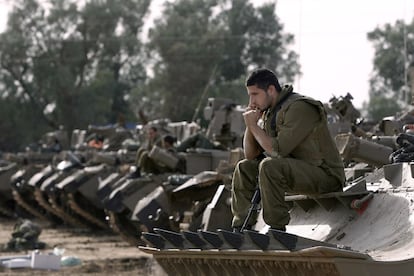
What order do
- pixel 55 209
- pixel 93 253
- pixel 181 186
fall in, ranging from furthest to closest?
1. pixel 55 209
2. pixel 93 253
3. pixel 181 186

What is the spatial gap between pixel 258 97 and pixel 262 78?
0.11 m

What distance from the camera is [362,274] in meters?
5.32

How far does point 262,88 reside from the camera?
6676 millimetres

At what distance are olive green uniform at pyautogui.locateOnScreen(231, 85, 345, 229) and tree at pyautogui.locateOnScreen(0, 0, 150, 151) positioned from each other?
151ft

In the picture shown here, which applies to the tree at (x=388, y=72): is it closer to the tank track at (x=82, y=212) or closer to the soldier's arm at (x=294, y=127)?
the tank track at (x=82, y=212)

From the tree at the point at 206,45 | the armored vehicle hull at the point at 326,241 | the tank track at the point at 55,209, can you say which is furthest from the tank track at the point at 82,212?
the tree at the point at 206,45

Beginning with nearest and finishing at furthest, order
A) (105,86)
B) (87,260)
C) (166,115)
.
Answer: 1. (87,260)
2. (166,115)
3. (105,86)

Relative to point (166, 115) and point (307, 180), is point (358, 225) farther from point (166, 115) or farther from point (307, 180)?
point (166, 115)

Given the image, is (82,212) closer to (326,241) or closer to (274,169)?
(326,241)

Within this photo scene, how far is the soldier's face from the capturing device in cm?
667

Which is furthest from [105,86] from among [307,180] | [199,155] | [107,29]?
[307,180]

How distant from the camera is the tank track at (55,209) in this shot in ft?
77.0

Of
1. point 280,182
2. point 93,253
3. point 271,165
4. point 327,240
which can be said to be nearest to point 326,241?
point 327,240

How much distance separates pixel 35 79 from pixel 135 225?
3668 cm
